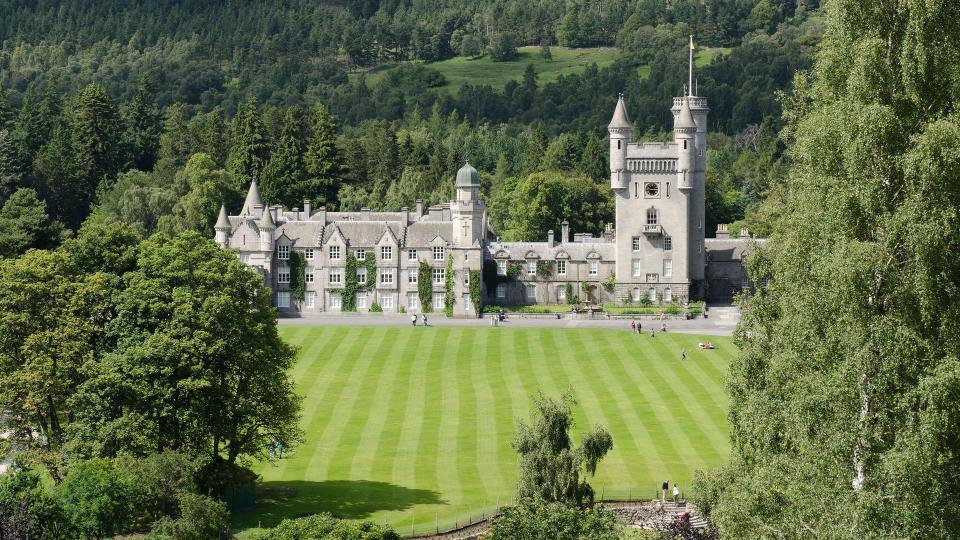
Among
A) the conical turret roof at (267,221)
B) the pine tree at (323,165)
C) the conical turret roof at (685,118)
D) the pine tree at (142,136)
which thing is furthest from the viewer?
the pine tree at (142,136)

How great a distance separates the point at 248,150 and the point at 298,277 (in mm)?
31424

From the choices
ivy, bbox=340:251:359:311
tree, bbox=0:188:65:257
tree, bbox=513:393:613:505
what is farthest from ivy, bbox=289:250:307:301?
tree, bbox=513:393:613:505

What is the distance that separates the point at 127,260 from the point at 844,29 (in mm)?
34486

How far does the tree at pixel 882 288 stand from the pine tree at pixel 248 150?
337 ft

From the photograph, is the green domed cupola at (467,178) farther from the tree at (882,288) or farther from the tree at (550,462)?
the tree at (882,288)

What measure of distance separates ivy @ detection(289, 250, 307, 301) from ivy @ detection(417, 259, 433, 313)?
7402 mm

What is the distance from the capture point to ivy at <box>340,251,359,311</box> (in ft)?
326

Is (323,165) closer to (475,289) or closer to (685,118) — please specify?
(475,289)

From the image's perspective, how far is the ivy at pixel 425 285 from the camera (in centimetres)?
9888

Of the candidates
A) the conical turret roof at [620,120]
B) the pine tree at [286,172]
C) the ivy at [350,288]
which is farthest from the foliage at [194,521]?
the pine tree at [286,172]

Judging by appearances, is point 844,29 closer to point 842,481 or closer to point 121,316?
point 842,481

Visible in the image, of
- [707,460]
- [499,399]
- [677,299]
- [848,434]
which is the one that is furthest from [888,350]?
[677,299]

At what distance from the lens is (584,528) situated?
41312 millimetres

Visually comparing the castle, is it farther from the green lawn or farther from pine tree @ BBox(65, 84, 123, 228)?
pine tree @ BBox(65, 84, 123, 228)
